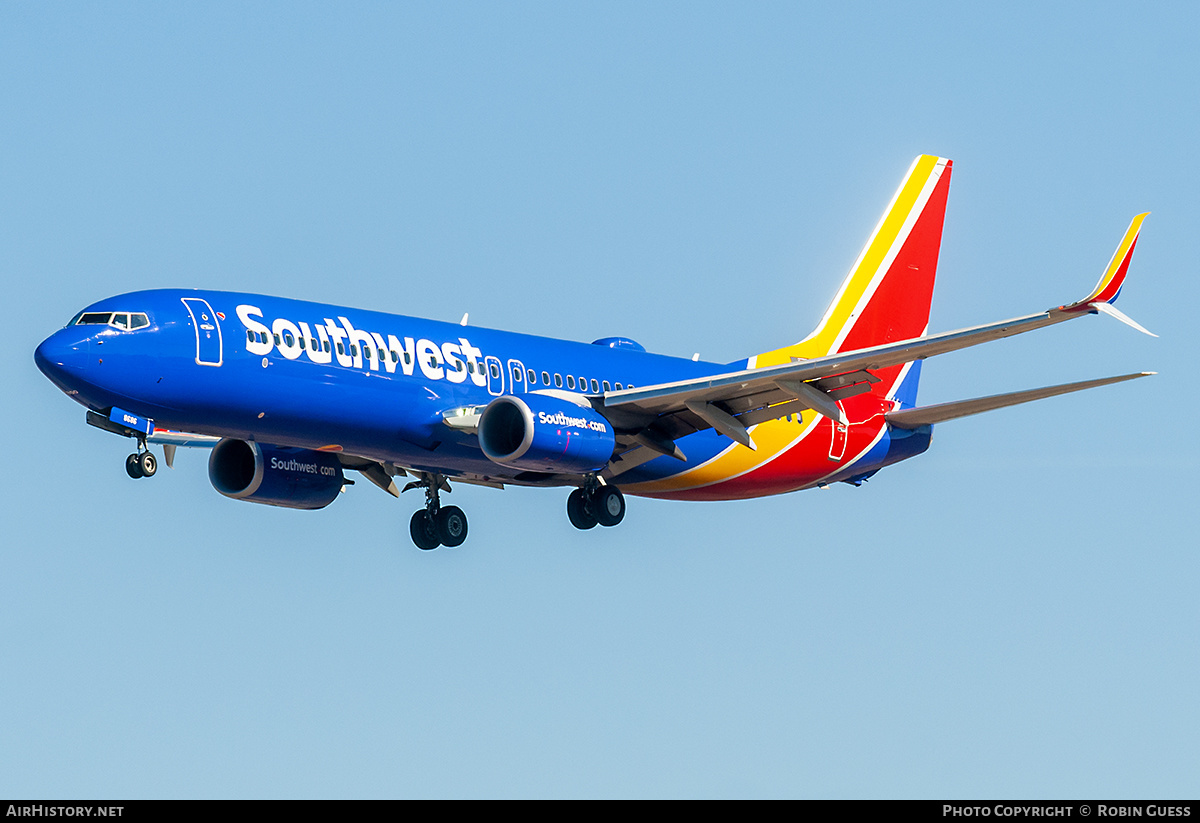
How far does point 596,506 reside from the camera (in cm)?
4162

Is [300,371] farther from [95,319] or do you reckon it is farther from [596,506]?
[596,506]

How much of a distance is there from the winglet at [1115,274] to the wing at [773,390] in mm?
19

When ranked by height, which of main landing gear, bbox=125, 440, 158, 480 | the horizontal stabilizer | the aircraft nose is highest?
the horizontal stabilizer

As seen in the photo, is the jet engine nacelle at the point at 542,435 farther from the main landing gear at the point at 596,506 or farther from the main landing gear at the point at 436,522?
the main landing gear at the point at 436,522

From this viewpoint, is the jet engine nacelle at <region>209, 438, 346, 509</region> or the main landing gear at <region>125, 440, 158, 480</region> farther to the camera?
the jet engine nacelle at <region>209, 438, 346, 509</region>

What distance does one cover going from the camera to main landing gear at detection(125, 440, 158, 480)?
113 ft

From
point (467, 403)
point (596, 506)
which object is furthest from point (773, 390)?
point (467, 403)

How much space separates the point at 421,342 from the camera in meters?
38.8

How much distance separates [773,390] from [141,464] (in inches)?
540

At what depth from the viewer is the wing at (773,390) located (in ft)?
112

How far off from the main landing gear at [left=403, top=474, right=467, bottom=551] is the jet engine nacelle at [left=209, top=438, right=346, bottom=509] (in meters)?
2.55

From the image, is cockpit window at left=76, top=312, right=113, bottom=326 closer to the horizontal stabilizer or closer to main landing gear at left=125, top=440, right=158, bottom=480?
main landing gear at left=125, top=440, right=158, bottom=480

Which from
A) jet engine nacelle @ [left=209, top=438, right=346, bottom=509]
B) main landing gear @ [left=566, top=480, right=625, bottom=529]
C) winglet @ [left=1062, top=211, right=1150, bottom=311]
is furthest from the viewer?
jet engine nacelle @ [left=209, top=438, right=346, bottom=509]

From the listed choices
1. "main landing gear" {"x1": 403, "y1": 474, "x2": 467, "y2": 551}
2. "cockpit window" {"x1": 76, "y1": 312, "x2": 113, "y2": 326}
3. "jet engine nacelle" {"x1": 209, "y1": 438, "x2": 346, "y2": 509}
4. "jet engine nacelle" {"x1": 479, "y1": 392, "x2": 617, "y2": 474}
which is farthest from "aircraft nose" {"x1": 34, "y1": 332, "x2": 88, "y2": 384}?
"main landing gear" {"x1": 403, "y1": 474, "x2": 467, "y2": 551}
